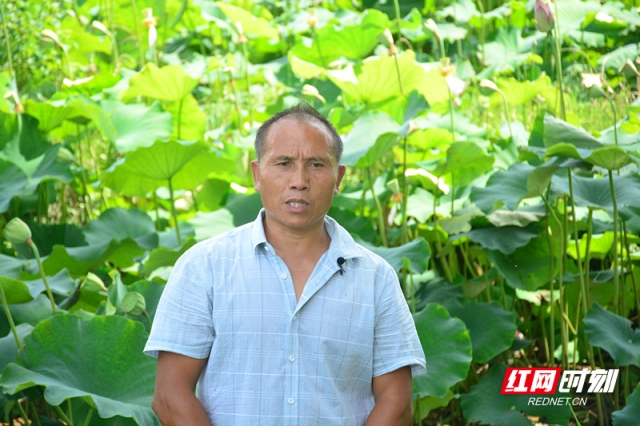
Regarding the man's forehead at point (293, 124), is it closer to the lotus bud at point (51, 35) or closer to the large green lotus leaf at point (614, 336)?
the large green lotus leaf at point (614, 336)

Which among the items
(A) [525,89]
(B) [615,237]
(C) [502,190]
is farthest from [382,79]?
(B) [615,237]

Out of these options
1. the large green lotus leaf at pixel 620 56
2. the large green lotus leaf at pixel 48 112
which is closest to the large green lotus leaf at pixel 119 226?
the large green lotus leaf at pixel 48 112

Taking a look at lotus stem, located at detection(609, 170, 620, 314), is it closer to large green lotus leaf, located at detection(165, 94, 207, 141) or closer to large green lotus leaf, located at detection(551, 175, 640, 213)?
large green lotus leaf, located at detection(551, 175, 640, 213)

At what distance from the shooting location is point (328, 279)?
4.95ft

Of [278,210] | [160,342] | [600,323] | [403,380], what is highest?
[278,210]

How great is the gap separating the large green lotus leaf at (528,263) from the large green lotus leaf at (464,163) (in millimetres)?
369

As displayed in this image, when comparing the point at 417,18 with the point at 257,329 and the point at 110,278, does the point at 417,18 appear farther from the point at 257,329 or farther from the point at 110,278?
the point at 257,329

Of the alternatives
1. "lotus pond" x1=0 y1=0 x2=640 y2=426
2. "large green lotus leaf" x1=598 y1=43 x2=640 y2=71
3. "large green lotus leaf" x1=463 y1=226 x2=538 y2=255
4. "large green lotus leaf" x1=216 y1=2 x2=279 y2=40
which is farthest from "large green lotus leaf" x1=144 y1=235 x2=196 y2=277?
"large green lotus leaf" x1=598 y1=43 x2=640 y2=71

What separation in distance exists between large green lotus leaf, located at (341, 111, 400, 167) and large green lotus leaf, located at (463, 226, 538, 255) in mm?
431

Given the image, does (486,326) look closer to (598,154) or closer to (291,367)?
(598,154)

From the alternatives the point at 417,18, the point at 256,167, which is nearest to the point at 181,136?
the point at 417,18

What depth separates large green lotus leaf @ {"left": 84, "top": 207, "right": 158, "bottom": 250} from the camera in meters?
3.04

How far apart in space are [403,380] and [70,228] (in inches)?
84.4

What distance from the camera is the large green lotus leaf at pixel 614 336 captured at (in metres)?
2.30
